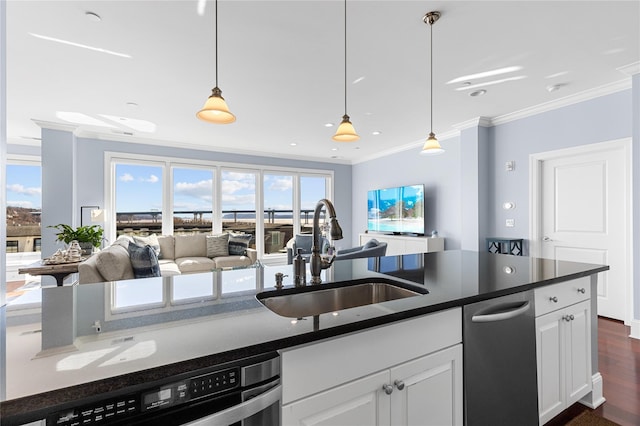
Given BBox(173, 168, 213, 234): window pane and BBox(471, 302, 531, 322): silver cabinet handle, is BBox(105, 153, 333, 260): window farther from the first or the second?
BBox(471, 302, 531, 322): silver cabinet handle

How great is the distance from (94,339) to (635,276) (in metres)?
4.22

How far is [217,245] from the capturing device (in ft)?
18.4

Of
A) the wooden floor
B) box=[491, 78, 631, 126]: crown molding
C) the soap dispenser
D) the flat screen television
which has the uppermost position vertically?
box=[491, 78, 631, 126]: crown molding

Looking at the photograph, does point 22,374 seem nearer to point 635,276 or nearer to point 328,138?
point 635,276

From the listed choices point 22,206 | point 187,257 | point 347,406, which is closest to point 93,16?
point 347,406

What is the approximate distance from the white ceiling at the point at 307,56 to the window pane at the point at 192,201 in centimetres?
178

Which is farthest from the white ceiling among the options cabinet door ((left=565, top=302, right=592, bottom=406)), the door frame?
cabinet door ((left=565, top=302, right=592, bottom=406))

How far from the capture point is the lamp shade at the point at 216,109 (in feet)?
5.87

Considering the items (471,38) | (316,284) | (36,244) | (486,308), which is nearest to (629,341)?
(486,308)

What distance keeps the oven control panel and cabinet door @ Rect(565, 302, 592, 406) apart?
5.91 ft

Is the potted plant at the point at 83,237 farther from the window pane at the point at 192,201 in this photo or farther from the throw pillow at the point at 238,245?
the throw pillow at the point at 238,245

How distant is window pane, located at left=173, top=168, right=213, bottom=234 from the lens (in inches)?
233

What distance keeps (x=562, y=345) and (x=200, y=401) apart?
182 centimetres

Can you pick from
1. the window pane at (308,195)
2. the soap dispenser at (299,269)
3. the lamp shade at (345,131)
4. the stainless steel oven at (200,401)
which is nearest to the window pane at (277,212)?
the window pane at (308,195)
